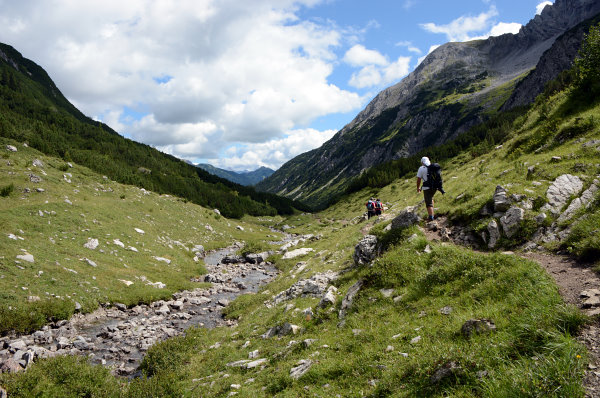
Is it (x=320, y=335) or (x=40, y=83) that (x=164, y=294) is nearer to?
(x=320, y=335)

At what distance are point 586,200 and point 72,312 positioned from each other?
3034 cm

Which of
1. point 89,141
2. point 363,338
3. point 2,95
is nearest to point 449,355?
point 363,338

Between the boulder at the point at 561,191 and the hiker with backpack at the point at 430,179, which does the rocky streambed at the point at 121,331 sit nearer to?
the hiker with backpack at the point at 430,179

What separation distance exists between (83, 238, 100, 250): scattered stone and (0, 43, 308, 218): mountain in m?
40.3

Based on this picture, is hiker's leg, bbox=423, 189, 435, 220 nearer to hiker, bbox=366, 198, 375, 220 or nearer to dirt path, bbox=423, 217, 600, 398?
dirt path, bbox=423, 217, 600, 398

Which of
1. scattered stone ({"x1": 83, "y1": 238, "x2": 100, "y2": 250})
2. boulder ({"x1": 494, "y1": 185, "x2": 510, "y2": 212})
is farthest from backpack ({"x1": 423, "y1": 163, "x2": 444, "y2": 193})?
scattered stone ({"x1": 83, "y1": 238, "x2": 100, "y2": 250})

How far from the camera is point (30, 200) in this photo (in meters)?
30.6

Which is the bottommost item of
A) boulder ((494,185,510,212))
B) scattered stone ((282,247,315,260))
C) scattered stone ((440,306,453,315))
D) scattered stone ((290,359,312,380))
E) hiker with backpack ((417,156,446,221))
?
scattered stone ((282,247,315,260))

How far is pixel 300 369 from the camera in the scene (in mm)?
9094

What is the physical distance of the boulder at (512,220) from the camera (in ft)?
38.9

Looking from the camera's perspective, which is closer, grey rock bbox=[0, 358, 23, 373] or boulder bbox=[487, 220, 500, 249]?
boulder bbox=[487, 220, 500, 249]

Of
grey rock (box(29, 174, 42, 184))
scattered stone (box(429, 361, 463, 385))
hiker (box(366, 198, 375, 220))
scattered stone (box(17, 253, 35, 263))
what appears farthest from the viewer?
hiker (box(366, 198, 375, 220))

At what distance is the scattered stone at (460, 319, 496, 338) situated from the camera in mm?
6703

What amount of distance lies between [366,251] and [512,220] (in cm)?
713
